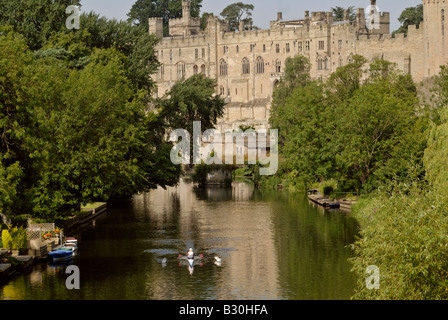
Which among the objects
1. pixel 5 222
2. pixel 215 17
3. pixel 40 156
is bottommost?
pixel 5 222

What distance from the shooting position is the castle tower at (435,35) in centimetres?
9038

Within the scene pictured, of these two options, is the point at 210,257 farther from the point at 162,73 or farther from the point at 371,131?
the point at 162,73

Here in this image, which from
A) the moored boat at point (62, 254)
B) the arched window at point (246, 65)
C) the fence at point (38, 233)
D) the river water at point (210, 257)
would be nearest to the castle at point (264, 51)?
the arched window at point (246, 65)

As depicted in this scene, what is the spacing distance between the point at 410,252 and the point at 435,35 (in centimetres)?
7074

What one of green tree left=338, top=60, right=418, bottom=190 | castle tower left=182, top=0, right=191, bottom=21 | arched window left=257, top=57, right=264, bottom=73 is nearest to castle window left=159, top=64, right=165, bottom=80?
castle tower left=182, top=0, right=191, bottom=21

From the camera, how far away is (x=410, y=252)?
24.4 meters

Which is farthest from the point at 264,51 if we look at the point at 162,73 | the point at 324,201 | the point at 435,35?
the point at 324,201

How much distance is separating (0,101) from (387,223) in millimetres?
14806

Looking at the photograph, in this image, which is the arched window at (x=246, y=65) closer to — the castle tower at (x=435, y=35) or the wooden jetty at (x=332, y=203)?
the castle tower at (x=435, y=35)

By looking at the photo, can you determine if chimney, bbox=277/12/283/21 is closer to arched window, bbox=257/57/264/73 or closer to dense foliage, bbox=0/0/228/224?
arched window, bbox=257/57/264/73

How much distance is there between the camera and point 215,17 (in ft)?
427

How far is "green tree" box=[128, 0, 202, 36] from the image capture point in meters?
151

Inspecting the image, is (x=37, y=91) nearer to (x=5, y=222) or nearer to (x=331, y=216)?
(x=5, y=222)
